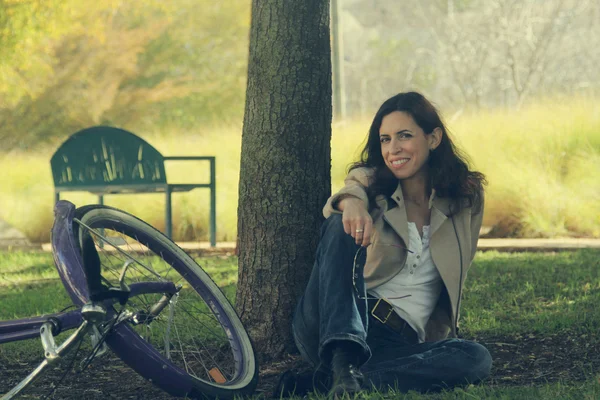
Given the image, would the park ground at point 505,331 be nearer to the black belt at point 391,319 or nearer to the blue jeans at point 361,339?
the blue jeans at point 361,339

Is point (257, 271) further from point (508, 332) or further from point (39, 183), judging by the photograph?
point (39, 183)

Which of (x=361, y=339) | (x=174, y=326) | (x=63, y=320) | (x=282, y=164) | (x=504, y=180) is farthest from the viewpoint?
(x=504, y=180)

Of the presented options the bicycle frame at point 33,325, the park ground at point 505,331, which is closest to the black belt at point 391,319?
the park ground at point 505,331

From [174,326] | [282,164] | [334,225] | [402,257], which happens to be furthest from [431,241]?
[174,326]

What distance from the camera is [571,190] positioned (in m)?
9.39

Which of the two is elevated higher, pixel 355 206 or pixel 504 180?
pixel 355 206

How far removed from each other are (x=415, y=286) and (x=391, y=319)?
0.15 metres

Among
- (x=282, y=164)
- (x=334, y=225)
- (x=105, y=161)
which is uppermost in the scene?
(x=282, y=164)

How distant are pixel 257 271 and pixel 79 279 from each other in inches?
54.0

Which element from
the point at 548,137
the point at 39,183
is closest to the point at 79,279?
the point at 548,137

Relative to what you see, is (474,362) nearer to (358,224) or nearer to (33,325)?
(358,224)

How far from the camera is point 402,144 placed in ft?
11.9

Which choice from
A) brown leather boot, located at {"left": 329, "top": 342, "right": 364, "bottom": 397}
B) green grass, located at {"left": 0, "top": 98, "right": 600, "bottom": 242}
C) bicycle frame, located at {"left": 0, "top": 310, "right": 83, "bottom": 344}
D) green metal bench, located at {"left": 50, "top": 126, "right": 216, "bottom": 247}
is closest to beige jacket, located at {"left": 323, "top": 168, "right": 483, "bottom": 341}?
brown leather boot, located at {"left": 329, "top": 342, "right": 364, "bottom": 397}

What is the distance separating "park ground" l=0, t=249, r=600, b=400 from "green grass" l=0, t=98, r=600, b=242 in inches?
78.5
